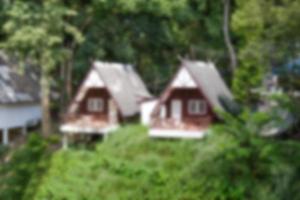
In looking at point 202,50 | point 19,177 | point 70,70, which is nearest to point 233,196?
point 19,177

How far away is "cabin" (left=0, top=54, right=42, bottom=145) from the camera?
25172 mm

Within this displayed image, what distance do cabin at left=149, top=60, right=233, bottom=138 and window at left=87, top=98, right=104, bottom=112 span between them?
305 centimetres

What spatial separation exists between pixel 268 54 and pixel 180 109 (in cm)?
435

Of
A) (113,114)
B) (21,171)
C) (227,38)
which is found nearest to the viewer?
(21,171)

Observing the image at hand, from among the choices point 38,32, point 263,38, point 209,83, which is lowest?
point 209,83

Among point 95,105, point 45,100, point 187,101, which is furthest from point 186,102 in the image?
point 45,100

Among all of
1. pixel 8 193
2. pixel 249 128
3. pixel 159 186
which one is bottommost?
pixel 159 186

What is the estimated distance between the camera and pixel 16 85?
2652 cm

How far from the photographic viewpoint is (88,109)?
983 inches

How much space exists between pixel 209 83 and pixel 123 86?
4388 millimetres

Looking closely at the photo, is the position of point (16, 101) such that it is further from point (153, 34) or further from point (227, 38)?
point (227, 38)

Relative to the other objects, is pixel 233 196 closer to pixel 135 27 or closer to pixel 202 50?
pixel 135 27

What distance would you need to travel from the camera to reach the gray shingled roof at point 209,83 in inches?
853

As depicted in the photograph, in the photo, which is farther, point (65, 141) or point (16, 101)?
point (16, 101)
